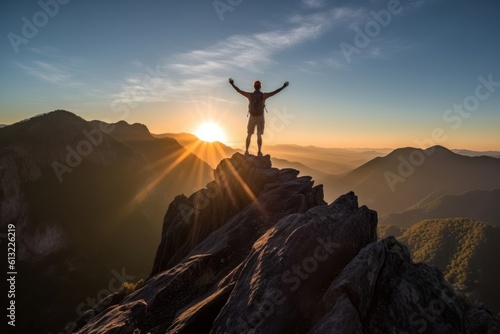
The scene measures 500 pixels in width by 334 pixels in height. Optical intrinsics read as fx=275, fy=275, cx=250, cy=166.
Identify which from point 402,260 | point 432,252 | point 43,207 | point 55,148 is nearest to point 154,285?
point 402,260

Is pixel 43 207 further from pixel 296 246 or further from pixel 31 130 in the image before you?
pixel 296 246

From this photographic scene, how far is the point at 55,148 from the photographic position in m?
124

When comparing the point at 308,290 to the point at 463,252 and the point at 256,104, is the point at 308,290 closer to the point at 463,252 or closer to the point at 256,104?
the point at 256,104

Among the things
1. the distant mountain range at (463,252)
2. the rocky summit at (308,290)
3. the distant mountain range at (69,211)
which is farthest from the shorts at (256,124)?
the distant mountain range at (463,252)

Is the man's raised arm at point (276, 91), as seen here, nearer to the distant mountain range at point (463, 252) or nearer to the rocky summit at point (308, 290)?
the rocky summit at point (308, 290)

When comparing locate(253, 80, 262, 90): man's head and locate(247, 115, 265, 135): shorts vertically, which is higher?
locate(253, 80, 262, 90): man's head

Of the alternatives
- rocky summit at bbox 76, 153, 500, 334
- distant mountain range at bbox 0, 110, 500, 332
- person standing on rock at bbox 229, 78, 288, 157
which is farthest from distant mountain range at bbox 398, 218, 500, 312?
rocky summit at bbox 76, 153, 500, 334

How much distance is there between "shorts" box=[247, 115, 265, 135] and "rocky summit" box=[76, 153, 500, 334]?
8.66m

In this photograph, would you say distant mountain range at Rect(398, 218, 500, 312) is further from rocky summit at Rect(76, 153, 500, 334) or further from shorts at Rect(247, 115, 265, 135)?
rocky summit at Rect(76, 153, 500, 334)

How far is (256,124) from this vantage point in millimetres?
21703

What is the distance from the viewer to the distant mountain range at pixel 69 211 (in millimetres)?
95188

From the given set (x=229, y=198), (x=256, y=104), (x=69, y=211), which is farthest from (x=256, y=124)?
(x=69, y=211)

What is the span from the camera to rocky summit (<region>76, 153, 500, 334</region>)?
786 cm

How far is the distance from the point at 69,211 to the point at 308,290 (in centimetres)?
13327
